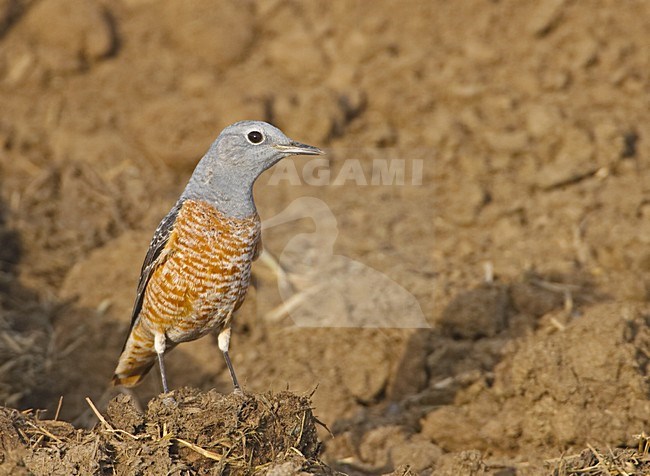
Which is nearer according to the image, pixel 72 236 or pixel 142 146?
pixel 72 236

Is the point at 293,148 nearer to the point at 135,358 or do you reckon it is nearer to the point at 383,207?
the point at 135,358

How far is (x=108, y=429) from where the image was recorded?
5.24 metres

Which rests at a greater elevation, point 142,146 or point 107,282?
point 142,146

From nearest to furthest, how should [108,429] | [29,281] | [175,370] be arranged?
[108,429]
[175,370]
[29,281]

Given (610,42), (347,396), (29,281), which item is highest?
(610,42)

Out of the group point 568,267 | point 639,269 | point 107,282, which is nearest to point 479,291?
point 568,267

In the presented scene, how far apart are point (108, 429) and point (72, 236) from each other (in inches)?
211

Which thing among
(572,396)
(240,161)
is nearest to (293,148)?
(240,161)

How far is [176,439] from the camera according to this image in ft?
17.3

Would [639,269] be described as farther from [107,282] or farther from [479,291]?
[107,282]

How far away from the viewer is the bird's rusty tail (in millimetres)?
6794

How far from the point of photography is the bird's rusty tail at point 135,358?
22.3 ft

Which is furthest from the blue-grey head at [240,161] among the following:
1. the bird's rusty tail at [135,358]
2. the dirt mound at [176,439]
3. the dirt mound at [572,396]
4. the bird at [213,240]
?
the dirt mound at [572,396]

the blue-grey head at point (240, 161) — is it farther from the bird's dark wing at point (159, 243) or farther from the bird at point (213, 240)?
the bird's dark wing at point (159, 243)
